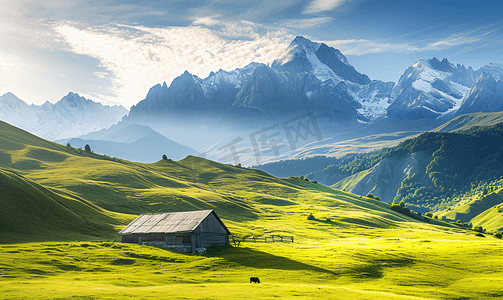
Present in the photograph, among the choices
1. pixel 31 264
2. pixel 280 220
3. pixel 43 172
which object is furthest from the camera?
pixel 43 172

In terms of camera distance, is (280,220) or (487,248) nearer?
(487,248)

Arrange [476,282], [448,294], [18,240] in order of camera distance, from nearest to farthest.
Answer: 1. [448,294]
2. [476,282]
3. [18,240]

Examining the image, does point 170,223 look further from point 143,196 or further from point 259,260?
point 143,196

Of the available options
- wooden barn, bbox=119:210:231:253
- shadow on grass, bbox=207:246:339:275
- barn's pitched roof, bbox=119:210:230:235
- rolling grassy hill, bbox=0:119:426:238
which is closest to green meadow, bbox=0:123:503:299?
shadow on grass, bbox=207:246:339:275

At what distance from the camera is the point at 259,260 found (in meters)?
64.2

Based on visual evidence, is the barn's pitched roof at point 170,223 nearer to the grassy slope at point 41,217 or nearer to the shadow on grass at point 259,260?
the shadow on grass at point 259,260

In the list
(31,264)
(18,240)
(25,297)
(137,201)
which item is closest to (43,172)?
(137,201)

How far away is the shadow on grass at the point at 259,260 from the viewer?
59406 millimetres

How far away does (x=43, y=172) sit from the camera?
531 ft

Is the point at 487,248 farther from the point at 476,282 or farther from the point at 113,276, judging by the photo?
the point at 113,276

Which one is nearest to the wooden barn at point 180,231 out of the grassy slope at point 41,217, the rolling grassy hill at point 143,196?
the grassy slope at point 41,217

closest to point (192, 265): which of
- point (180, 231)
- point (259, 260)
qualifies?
point (259, 260)

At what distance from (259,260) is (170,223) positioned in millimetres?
25241

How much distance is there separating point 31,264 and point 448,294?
2295 inches
